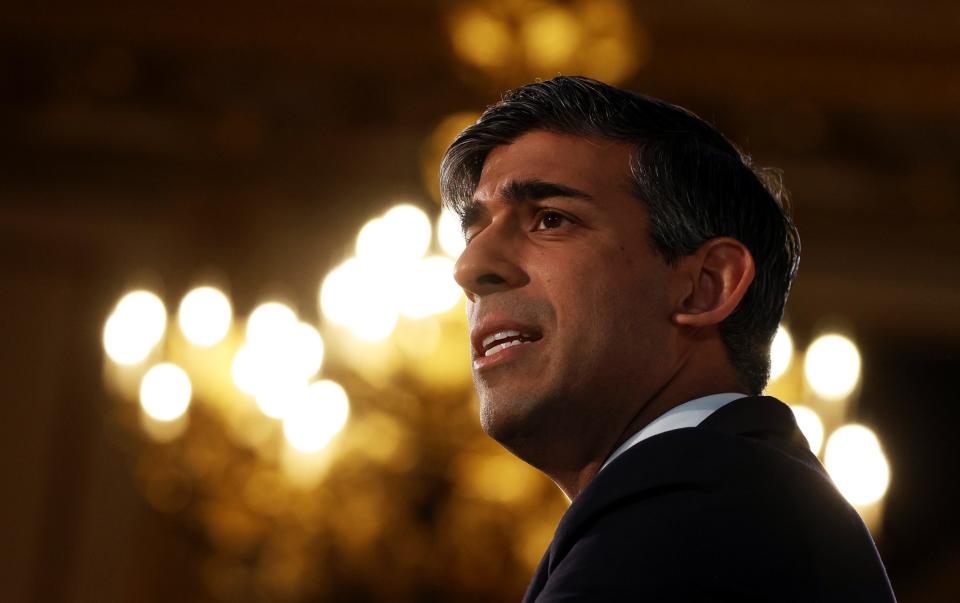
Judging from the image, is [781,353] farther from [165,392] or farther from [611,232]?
[611,232]

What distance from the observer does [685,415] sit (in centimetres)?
156

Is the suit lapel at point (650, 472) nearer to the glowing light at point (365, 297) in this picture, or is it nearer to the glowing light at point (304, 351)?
the glowing light at point (365, 297)

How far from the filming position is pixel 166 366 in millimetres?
5262

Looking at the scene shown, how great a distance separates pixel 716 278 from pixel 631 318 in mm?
159

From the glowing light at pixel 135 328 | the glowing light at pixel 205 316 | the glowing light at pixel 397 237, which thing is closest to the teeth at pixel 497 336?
the glowing light at pixel 397 237

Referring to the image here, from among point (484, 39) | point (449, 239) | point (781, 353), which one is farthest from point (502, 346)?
point (484, 39)

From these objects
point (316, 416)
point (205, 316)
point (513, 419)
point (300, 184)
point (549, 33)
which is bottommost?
point (513, 419)

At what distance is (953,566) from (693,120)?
631 centimetres

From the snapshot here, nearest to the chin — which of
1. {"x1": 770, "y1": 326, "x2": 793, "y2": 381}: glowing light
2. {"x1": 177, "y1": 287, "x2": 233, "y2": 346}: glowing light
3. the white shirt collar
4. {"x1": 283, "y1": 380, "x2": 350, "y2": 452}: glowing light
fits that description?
the white shirt collar

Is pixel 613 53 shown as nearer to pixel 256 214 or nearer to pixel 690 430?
pixel 256 214

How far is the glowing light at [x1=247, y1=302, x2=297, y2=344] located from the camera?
4.97 m

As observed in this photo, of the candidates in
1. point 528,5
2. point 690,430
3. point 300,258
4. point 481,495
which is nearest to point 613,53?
point 528,5

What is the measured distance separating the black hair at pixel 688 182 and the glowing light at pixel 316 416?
10.2 ft

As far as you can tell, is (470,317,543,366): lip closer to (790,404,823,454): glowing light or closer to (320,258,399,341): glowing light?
(320,258,399,341): glowing light
